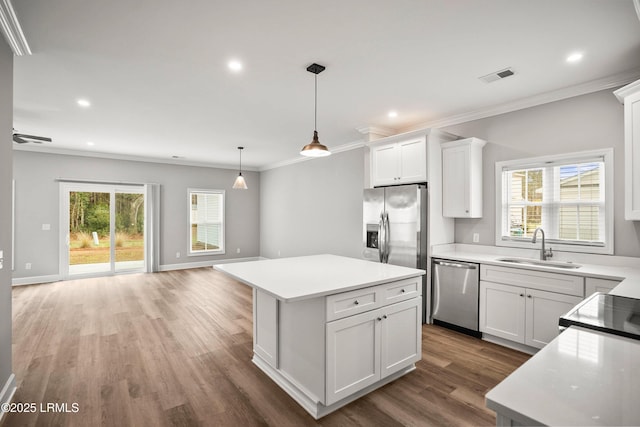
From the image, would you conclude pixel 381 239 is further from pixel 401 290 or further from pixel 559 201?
pixel 559 201

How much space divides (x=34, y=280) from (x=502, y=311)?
7.94 metres

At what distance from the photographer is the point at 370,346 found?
2352 millimetres

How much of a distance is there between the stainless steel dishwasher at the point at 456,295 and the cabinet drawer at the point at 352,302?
5.59 ft

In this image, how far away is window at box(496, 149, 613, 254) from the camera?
3.12 meters

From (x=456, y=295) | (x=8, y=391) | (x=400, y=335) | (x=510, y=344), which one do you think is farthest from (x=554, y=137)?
(x=8, y=391)

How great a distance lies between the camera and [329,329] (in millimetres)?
2096

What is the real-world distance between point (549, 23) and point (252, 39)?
2.14 m

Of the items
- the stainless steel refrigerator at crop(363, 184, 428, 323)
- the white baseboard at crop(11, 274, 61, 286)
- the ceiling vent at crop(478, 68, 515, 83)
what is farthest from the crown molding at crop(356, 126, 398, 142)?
the white baseboard at crop(11, 274, 61, 286)

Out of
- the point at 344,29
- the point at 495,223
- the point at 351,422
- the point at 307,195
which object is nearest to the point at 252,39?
the point at 344,29

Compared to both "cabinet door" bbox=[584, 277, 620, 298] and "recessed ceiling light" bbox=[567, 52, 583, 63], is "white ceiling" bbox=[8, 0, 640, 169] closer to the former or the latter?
"recessed ceiling light" bbox=[567, 52, 583, 63]

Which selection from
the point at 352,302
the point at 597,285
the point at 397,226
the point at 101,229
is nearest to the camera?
the point at 352,302

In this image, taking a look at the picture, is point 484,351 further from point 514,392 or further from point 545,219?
point 514,392

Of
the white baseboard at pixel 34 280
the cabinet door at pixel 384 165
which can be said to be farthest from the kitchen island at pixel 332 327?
the white baseboard at pixel 34 280

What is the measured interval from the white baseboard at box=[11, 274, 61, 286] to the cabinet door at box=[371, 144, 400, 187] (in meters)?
6.51
